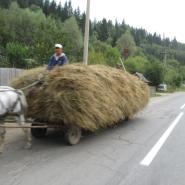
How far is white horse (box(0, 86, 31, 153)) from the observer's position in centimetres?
750

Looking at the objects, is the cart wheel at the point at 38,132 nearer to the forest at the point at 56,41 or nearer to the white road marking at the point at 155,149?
the white road marking at the point at 155,149

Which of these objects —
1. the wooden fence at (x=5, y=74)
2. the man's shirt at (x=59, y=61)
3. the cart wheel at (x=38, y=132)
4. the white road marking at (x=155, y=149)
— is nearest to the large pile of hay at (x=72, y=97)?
the man's shirt at (x=59, y=61)

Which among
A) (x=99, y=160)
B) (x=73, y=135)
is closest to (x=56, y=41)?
(x=73, y=135)

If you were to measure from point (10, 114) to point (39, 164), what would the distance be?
1.47 meters

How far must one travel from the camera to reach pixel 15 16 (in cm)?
7719

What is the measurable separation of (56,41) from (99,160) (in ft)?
76.5

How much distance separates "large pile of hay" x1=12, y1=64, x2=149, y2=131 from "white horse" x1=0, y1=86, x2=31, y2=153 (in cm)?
58

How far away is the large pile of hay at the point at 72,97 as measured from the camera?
27.3 feet

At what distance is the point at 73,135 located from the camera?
881cm

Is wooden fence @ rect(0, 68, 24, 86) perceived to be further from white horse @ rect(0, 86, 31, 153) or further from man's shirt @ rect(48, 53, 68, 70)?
white horse @ rect(0, 86, 31, 153)

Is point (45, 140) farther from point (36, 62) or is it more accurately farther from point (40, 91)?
point (36, 62)

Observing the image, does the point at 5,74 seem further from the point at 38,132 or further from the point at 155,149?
the point at 155,149

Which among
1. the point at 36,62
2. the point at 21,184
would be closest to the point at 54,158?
the point at 21,184

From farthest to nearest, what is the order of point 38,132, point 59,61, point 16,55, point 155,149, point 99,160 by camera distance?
point 16,55
point 59,61
point 38,132
point 155,149
point 99,160
